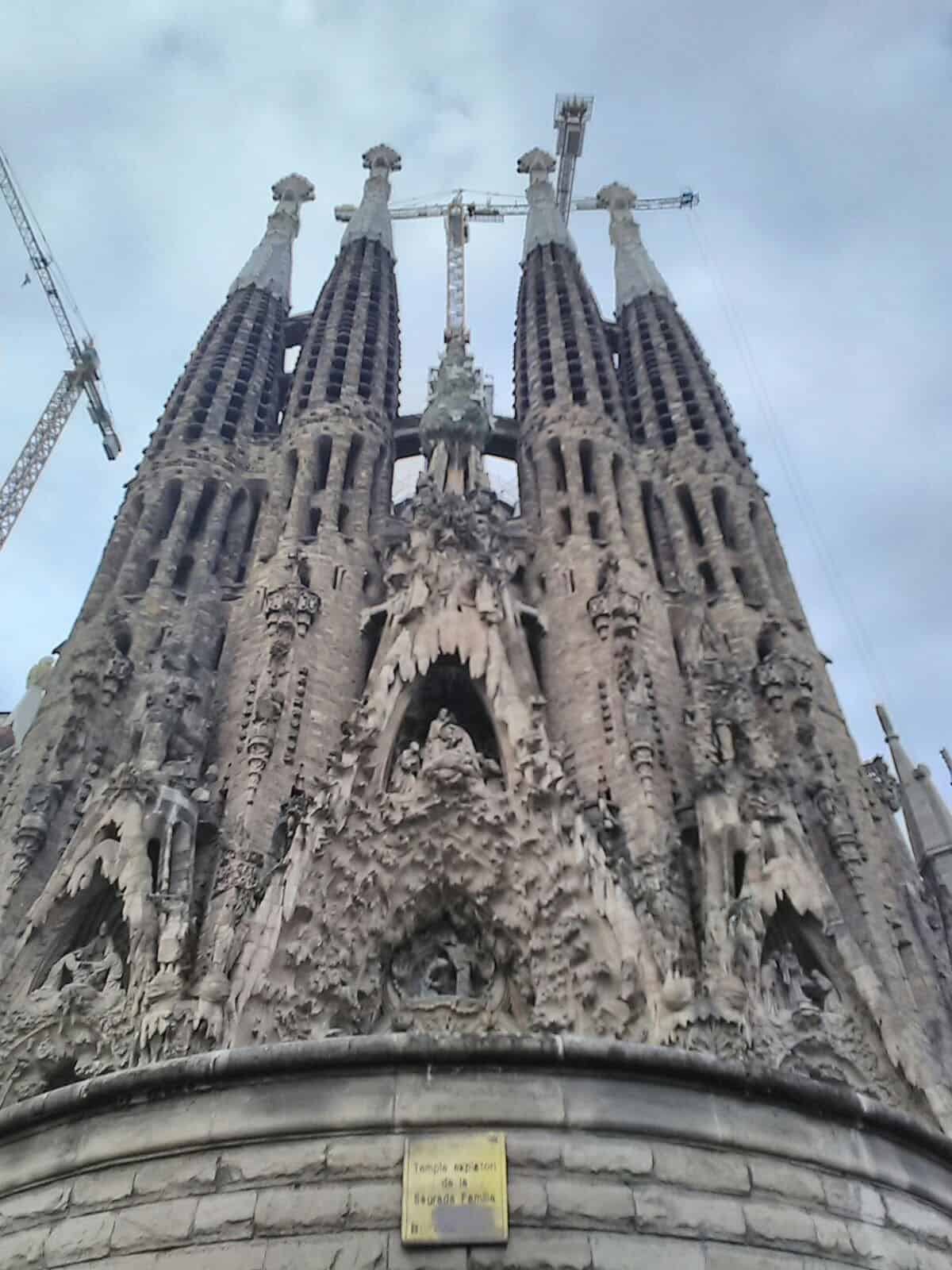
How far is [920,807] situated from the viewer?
63.2 ft

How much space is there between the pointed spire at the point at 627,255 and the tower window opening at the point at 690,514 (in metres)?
9.54

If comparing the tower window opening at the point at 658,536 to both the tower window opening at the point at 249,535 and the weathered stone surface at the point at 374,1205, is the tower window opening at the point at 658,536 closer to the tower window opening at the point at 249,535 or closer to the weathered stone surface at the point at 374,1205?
the tower window opening at the point at 249,535

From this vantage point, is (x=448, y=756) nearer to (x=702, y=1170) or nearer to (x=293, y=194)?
(x=702, y=1170)

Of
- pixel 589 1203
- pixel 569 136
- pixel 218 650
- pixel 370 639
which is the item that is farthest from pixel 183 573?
pixel 569 136

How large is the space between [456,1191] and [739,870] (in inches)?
344

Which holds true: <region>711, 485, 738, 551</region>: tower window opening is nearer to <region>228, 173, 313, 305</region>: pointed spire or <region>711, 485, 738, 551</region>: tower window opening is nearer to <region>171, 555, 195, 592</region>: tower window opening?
<region>171, 555, 195, 592</region>: tower window opening

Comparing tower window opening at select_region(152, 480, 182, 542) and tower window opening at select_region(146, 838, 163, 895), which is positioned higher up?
tower window opening at select_region(152, 480, 182, 542)

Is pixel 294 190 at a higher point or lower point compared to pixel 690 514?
higher

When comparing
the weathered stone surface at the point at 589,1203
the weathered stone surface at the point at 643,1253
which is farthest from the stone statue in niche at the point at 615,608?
the weathered stone surface at the point at 643,1253

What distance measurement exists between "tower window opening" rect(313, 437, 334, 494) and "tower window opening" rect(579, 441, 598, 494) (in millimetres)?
5379

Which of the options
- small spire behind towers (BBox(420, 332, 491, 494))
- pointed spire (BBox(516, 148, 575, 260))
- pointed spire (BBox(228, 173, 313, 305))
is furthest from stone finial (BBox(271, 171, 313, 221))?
small spire behind towers (BBox(420, 332, 491, 494))

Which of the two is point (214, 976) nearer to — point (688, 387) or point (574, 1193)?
point (574, 1193)

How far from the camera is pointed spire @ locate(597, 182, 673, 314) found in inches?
1185

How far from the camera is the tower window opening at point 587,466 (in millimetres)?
22175
